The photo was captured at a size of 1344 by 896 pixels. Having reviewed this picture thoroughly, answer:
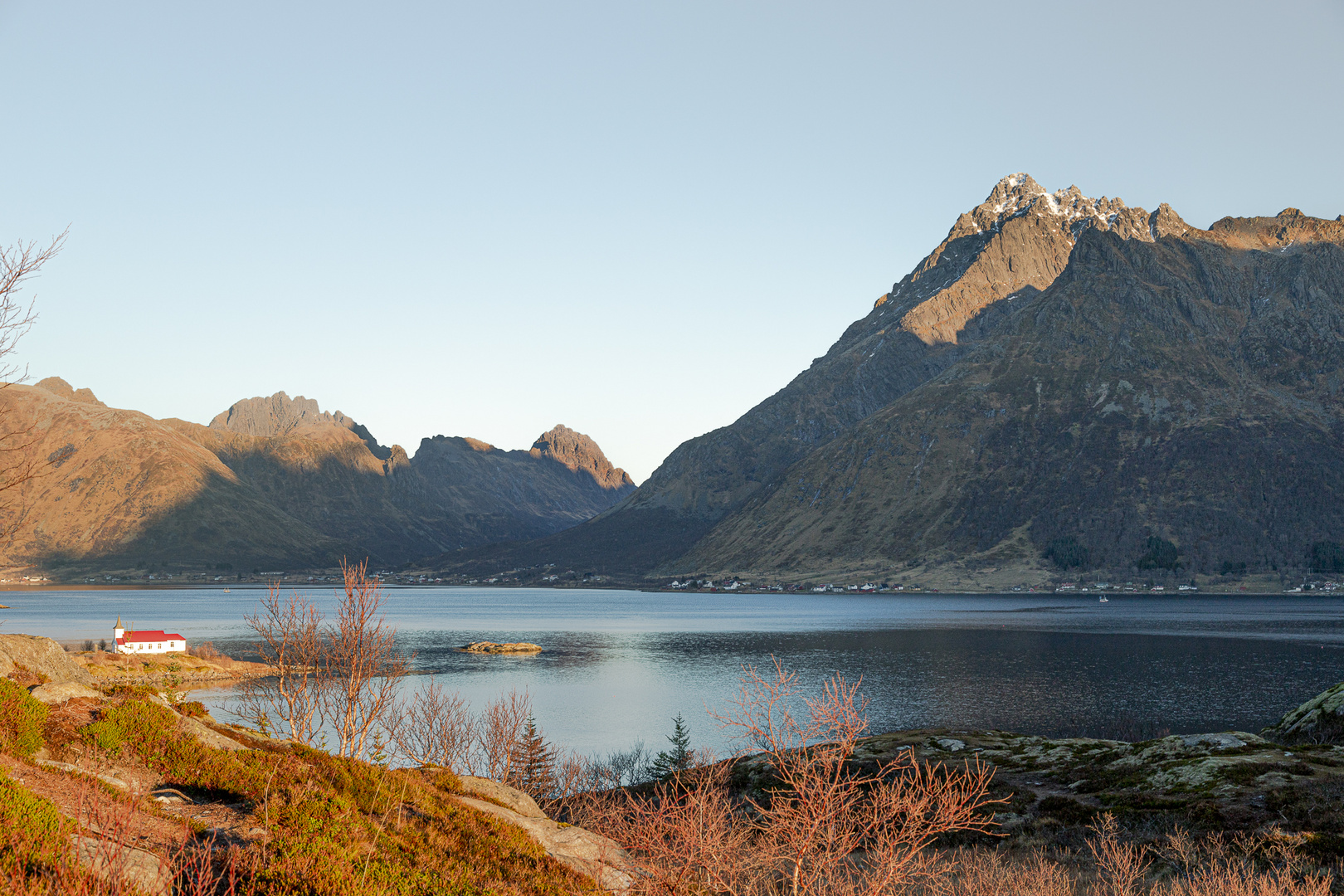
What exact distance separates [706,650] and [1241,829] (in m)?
125

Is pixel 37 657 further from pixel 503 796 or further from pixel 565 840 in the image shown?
pixel 565 840

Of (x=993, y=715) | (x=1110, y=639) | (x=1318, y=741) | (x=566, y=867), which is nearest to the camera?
(x=566, y=867)

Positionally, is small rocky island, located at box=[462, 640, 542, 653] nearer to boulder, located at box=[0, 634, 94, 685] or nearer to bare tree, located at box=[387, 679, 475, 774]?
bare tree, located at box=[387, 679, 475, 774]

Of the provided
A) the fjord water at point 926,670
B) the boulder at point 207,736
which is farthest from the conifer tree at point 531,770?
the boulder at point 207,736

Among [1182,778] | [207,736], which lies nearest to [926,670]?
[1182,778]

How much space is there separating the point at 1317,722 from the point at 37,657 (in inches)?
2288

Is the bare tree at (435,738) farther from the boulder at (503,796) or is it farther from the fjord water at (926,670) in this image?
the boulder at (503,796)

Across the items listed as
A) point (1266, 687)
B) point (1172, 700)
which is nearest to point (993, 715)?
point (1172, 700)

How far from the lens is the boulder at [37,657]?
2400cm

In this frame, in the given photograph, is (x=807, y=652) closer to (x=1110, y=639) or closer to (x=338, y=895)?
(x=1110, y=639)

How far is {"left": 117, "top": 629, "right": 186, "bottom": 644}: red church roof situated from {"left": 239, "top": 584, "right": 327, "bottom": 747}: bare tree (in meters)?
14.2

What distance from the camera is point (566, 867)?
1984cm

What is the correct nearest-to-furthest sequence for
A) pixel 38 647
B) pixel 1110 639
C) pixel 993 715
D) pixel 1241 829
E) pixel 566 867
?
pixel 566 867 < pixel 38 647 < pixel 1241 829 < pixel 993 715 < pixel 1110 639

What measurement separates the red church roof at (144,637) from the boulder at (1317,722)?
406 feet
